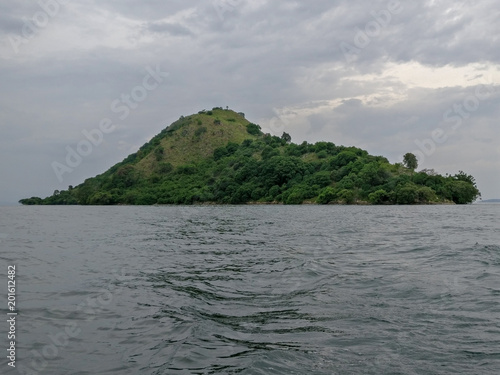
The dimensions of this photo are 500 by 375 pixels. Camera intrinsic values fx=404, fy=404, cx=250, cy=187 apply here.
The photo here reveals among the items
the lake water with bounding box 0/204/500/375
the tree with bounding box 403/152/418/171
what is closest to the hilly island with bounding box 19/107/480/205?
the tree with bounding box 403/152/418/171

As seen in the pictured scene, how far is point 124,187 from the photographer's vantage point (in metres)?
184

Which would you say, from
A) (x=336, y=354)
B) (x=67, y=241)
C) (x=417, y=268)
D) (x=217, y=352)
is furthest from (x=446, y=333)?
(x=67, y=241)

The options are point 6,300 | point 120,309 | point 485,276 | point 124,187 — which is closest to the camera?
point 120,309

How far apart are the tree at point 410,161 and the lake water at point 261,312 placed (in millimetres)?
124679

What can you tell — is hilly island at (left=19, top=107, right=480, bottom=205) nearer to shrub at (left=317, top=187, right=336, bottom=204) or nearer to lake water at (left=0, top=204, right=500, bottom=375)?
shrub at (left=317, top=187, right=336, bottom=204)

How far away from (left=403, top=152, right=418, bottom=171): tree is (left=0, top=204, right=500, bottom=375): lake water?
124679 millimetres

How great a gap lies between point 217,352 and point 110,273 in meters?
9.55

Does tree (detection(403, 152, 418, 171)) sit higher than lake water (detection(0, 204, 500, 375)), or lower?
higher

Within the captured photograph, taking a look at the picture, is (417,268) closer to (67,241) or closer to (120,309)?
(120,309)

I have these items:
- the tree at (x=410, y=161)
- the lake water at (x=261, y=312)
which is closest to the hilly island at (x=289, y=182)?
the tree at (x=410, y=161)

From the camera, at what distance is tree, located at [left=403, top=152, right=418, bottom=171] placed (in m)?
137

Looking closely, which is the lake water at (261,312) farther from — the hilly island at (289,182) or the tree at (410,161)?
the tree at (410,161)

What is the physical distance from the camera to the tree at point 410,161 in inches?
5379

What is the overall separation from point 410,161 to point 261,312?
139 m
